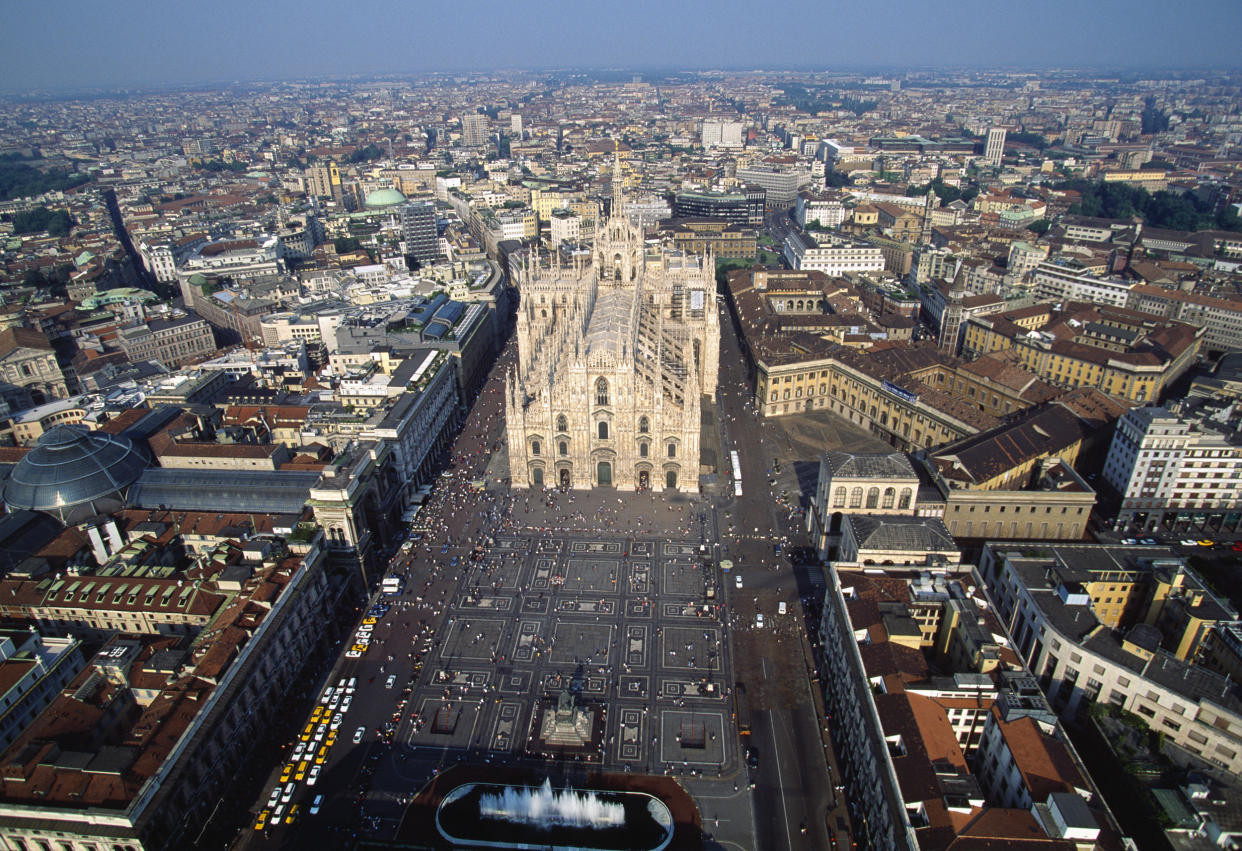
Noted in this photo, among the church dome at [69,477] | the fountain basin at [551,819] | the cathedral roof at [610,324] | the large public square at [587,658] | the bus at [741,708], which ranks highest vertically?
the cathedral roof at [610,324]

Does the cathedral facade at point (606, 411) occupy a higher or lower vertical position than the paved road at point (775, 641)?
higher

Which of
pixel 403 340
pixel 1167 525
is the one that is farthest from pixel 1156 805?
pixel 403 340

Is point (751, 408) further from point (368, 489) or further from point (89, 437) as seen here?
point (89, 437)

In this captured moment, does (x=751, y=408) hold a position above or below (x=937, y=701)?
below

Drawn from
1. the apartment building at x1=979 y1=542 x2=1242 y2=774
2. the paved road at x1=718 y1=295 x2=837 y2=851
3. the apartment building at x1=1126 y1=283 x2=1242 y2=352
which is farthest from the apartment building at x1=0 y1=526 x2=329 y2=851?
the apartment building at x1=1126 y1=283 x2=1242 y2=352

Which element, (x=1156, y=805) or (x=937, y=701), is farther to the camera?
(x=937, y=701)

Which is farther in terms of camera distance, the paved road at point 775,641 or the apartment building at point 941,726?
the paved road at point 775,641

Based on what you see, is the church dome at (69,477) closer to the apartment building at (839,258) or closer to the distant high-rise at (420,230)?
the distant high-rise at (420,230)

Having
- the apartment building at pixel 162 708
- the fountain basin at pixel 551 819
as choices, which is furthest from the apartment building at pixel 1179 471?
the apartment building at pixel 162 708
